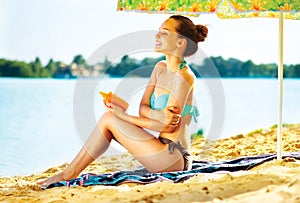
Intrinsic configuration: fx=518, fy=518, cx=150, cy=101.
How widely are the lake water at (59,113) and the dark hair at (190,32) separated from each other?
0.25 m

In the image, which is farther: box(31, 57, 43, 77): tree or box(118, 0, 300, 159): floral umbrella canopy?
box(31, 57, 43, 77): tree

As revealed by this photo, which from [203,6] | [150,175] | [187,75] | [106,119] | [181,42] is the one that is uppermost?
[203,6]

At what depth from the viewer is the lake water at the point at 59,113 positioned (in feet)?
24.2

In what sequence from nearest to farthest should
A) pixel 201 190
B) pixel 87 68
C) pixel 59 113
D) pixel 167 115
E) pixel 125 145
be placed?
pixel 201 190 < pixel 167 115 < pixel 125 145 < pixel 59 113 < pixel 87 68

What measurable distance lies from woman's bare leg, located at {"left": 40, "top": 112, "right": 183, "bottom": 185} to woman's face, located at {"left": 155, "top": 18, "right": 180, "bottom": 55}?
0.55 m

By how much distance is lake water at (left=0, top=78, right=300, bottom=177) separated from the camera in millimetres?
7380

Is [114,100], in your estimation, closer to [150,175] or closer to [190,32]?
[150,175]

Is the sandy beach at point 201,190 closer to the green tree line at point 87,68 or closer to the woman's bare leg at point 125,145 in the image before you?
the woman's bare leg at point 125,145

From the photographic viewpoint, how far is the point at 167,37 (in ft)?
11.2

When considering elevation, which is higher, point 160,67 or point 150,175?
point 160,67

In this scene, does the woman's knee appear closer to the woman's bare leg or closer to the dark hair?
the woman's bare leg

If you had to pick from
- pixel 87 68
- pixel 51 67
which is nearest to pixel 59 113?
pixel 87 68

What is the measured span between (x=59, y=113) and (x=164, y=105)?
1093 centimetres

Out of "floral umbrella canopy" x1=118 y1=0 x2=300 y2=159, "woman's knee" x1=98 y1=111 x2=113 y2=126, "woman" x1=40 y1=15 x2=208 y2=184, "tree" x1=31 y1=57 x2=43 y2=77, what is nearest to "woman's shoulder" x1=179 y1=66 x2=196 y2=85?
"woman" x1=40 y1=15 x2=208 y2=184
